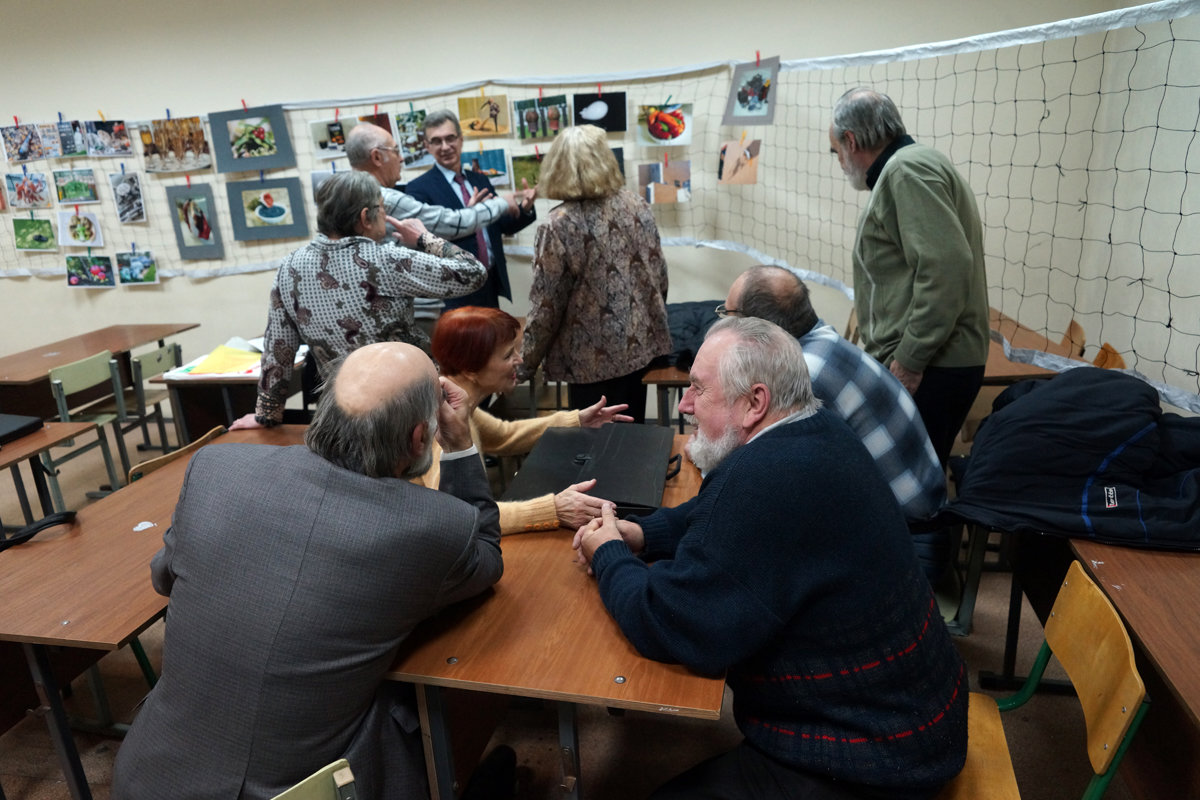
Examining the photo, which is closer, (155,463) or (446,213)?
(155,463)

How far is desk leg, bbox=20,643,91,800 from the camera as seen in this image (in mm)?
1513

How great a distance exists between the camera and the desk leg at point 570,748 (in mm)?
1327

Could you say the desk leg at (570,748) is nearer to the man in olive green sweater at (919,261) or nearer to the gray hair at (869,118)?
the man in olive green sweater at (919,261)

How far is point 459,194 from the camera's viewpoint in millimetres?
3352

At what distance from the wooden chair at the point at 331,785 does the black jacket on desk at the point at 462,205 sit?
8.06 feet

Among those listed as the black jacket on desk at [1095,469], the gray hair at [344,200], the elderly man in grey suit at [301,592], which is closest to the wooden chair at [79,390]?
→ the gray hair at [344,200]

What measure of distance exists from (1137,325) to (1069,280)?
73cm

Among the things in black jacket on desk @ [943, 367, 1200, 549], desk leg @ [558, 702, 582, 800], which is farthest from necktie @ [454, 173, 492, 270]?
desk leg @ [558, 702, 582, 800]

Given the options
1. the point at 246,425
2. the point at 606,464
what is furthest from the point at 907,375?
the point at 246,425

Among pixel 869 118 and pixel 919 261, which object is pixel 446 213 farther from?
pixel 919 261

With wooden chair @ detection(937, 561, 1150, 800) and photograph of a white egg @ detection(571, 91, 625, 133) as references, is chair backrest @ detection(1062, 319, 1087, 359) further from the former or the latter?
photograph of a white egg @ detection(571, 91, 625, 133)

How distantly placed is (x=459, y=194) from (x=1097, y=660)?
9.59 feet

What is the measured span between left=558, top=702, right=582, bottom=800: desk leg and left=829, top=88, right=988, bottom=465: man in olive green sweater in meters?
1.61

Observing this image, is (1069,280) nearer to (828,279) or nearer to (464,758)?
(828,279)
